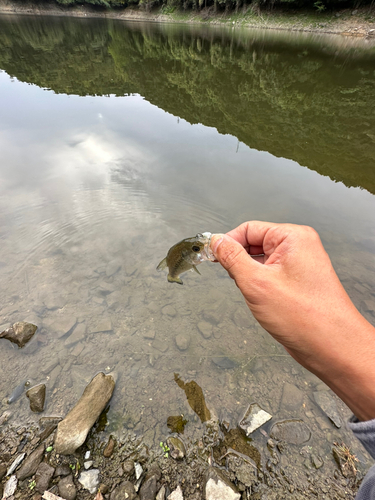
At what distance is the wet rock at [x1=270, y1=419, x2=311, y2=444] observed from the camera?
322 cm

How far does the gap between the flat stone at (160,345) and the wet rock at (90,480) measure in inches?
71.7

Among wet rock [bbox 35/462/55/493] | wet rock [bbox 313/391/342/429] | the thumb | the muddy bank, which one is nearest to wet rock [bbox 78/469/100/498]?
wet rock [bbox 35/462/55/493]

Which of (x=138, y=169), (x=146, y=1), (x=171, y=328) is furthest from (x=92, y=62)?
Result: (x=146, y=1)

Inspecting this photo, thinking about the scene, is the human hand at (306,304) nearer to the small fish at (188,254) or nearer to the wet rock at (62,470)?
the small fish at (188,254)

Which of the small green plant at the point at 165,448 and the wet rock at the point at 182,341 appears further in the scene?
the wet rock at the point at 182,341

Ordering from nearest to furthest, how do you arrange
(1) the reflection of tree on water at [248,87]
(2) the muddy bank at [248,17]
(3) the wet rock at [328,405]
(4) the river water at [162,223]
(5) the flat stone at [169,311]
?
(3) the wet rock at [328,405] → (4) the river water at [162,223] → (5) the flat stone at [169,311] → (1) the reflection of tree on water at [248,87] → (2) the muddy bank at [248,17]

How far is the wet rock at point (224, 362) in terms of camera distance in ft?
13.5

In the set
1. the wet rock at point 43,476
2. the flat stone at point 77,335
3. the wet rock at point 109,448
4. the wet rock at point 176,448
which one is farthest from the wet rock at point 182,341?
the wet rock at point 43,476

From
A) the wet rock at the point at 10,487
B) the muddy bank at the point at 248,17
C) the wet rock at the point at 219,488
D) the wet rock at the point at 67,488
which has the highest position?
the muddy bank at the point at 248,17

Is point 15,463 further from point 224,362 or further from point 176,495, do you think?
point 224,362

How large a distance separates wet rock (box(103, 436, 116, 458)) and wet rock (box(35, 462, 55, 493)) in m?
0.60

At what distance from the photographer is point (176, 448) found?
309cm

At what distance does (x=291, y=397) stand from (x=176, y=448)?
6.32 ft

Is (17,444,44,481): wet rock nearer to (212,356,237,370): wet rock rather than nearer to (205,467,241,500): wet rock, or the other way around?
(205,467,241,500): wet rock
